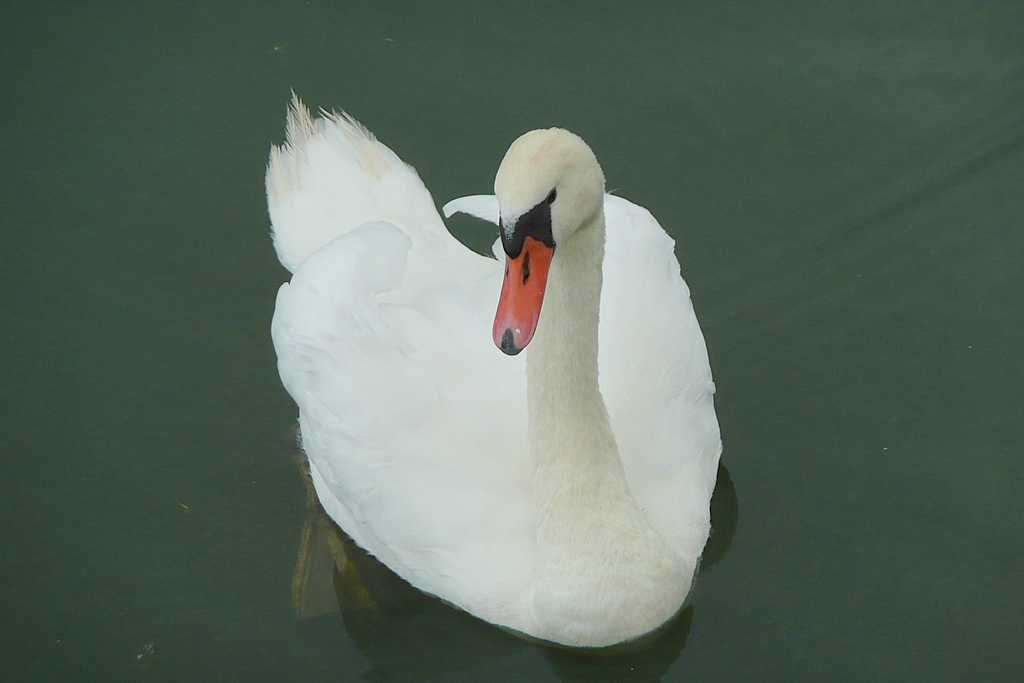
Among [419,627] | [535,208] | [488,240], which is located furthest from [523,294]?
[488,240]

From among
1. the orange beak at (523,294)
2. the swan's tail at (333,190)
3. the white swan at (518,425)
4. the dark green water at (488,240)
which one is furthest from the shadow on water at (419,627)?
the orange beak at (523,294)

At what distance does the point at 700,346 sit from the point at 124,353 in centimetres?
260

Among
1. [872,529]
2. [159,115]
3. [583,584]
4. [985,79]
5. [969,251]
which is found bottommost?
[872,529]

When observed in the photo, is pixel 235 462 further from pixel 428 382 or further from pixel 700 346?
pixel 700 346

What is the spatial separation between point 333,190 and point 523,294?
1903mm

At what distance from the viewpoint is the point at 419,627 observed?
425cm

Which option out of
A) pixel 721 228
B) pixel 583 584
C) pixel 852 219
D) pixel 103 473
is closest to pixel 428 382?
pixel 583 584

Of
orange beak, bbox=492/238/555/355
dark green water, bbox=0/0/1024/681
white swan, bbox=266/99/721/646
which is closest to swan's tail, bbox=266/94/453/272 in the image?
white swan, bbox=266/99/721/646

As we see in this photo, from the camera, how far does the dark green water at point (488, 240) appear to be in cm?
428

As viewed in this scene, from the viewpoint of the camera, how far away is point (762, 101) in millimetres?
6188

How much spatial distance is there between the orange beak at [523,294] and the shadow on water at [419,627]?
4.78 ft

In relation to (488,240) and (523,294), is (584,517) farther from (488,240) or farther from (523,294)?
(488,240)

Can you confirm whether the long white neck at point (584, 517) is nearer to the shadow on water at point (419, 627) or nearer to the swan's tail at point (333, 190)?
the shadow on water at point (419, 627)

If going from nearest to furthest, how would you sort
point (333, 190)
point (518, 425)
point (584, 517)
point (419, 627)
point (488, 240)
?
point (584, 517), point (518, 425), point (419, 627), point (333, 190), point (488, 240)
